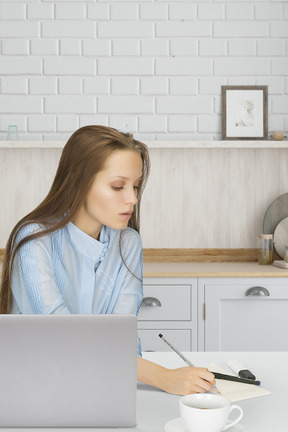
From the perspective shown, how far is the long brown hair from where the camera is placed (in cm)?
164

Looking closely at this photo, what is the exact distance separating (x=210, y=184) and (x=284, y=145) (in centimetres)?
48

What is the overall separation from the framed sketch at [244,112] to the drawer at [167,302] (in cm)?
99

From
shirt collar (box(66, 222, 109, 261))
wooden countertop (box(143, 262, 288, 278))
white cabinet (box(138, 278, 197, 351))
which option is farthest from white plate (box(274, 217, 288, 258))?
shirt collar (box(66, 222, 109, 261))

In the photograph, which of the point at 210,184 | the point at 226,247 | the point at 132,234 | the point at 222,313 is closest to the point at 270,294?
the point at 222,313

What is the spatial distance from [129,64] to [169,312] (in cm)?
146

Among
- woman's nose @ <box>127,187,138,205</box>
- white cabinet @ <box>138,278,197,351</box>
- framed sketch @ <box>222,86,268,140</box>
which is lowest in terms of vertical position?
white cabinet @ <box>138,278,197,351</box>

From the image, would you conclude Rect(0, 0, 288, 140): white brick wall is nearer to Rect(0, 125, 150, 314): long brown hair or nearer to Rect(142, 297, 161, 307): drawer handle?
Rect(142, 297, 161, 307): drawer handle

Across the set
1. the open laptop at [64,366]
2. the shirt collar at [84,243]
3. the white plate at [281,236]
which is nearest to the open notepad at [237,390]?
the open laptop at [64,366]

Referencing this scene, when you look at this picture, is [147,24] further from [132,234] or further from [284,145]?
[132,234]

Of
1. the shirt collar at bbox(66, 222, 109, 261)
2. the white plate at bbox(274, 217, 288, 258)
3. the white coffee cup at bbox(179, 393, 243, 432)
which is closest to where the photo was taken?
the white coffee cup at bbox(179, 393, 243, 432)

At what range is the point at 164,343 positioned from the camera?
2984 millimetres

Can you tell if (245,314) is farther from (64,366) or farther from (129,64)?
(64,366)

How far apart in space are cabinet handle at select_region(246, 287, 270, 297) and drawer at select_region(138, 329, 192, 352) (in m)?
0.37

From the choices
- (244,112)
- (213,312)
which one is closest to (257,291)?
(213,312)
